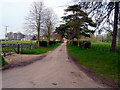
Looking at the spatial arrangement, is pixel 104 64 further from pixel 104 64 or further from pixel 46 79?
pixel 46 79

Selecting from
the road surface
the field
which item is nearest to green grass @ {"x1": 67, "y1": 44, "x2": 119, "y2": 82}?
the field

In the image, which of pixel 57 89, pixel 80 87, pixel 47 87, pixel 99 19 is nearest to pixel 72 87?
pixel 80 87

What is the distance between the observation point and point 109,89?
318 centimetres

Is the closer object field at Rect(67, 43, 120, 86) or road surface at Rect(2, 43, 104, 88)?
road surface at Rect(2, 43, 104, 88)

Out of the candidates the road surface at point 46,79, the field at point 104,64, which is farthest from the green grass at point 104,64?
the road surface at point 46,79

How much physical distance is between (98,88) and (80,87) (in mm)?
571

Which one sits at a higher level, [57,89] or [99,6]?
[99,6]

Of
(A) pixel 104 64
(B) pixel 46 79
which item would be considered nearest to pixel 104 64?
(A) pixel 104 64

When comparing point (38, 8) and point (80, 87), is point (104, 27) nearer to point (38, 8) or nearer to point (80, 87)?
point (80, 87)

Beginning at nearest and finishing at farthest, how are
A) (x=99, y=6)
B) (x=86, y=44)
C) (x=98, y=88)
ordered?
(x=98, y=88)
(x=99, y=6)
(x=86, y=44)

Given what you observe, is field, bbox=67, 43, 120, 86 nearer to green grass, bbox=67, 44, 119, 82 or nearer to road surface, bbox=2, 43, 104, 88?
green grass, bbox=67, 44, 119, 82

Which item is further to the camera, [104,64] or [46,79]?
[104,64]

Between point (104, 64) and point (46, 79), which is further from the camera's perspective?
point (104, 64)

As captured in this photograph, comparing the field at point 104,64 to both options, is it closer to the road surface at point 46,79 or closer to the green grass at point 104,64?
the green grass at point 104,64
